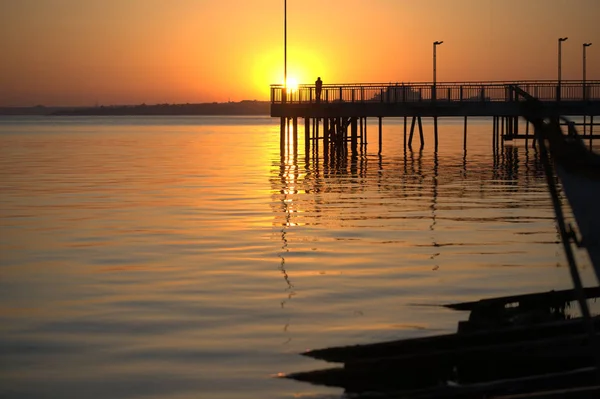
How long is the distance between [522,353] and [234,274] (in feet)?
29.6

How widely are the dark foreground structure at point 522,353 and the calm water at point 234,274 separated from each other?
0.97 m

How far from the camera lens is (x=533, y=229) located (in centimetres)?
2467

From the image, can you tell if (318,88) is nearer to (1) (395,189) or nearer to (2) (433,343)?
(1) (395,189)

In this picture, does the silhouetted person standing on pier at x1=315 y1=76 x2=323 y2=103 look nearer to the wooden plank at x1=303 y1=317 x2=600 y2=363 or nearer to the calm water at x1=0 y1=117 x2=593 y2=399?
the calm water at x1=0 y1=117 x2=593 y2=399

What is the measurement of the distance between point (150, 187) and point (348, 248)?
18.6 metres

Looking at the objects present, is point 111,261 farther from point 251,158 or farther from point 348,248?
point 251,158

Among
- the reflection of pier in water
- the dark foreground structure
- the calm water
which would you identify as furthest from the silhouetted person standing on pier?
the dark foreground structure

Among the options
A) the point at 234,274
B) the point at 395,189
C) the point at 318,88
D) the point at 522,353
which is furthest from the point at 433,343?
the point at 318,88

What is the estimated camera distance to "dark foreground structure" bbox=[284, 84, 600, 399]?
28.6 ft

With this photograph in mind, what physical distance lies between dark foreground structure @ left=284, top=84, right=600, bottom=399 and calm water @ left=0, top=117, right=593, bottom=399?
969mm

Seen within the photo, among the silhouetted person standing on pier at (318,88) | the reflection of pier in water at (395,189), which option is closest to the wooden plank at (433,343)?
the reflection of pier in water at (395,189)

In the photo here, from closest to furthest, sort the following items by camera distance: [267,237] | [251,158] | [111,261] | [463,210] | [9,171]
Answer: [111,261]
[267,237]
[463,210]
[9,171]
[251,158]

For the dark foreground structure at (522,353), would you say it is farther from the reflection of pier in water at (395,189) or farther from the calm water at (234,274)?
the reflection of pier in water at (395,189)

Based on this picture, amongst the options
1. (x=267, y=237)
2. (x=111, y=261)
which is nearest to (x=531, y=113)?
(x=111, y=261)
